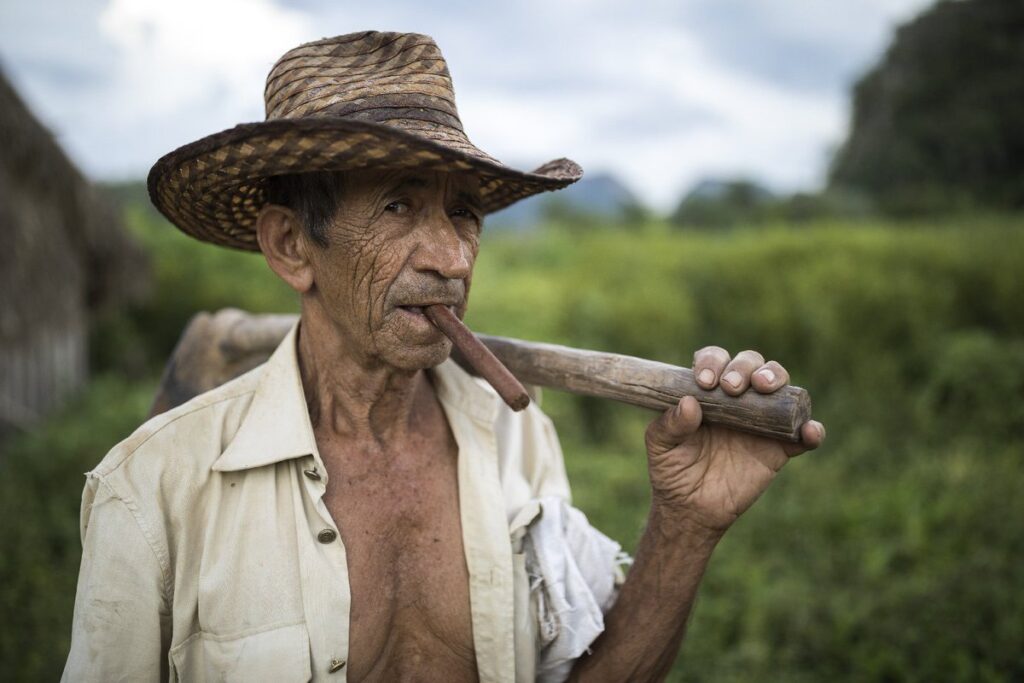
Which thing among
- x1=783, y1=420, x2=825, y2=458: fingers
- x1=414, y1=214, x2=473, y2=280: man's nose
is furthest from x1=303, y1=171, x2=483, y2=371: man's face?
x1=783, y1=420, x2=825, y2=458: fingers

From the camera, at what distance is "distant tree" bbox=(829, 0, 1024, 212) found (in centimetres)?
1545

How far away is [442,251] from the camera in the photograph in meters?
1.72

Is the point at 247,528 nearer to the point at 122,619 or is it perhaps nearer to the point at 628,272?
the point at 122,619

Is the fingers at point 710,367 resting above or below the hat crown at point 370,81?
below

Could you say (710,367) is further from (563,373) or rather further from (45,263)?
(45,263)

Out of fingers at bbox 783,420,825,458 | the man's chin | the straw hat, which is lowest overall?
fingers at bbox 783,420,825,458

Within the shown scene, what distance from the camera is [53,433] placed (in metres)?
6.29

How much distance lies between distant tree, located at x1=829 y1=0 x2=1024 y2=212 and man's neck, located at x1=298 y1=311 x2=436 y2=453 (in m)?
15.2

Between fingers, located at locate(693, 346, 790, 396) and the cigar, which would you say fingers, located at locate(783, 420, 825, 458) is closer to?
fingers, located at locate(693, 346, 790, 396)

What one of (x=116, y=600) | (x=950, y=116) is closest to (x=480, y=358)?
(x=116, y=600)

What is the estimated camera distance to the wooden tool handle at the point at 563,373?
148 centimetres

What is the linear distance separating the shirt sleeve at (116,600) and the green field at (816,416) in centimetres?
249

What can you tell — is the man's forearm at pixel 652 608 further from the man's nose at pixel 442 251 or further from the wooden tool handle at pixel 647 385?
the man's nose at pixel 442 251

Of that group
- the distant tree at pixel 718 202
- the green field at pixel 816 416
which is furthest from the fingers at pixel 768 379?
the distant tree at pixel 718 202
